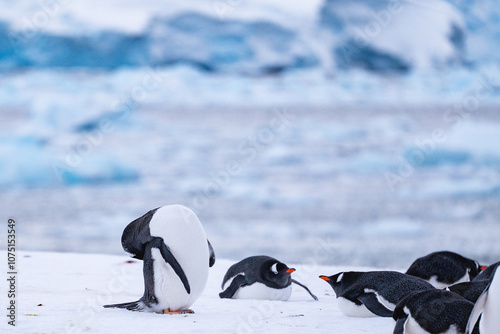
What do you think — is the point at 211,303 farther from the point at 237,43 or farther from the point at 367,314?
the point at 237,43

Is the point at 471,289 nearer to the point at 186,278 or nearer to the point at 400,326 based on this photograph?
the point at 400,326

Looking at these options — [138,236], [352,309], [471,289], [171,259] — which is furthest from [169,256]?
[471,289]

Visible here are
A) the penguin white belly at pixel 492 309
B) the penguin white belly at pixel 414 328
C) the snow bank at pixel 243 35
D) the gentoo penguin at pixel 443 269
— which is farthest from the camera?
the snow bank at pixel 243 35

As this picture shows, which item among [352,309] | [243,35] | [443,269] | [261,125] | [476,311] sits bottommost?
[261,125]

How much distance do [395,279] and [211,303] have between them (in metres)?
0.67

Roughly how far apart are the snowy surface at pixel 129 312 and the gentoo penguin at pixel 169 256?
61 mm

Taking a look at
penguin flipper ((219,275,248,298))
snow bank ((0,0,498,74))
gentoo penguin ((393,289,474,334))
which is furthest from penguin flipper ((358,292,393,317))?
snow bank ((0,0,498,74))

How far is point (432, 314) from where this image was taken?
1623mm

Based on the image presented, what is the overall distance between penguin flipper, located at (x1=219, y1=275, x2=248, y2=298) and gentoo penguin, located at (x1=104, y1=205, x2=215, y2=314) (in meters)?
0.46

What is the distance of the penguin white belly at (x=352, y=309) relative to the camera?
2074 millimetres

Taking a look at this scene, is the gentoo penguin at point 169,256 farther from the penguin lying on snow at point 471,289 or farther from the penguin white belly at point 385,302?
the penguin lying on snow at point 471,289

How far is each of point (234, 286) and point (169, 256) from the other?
24.5 inches

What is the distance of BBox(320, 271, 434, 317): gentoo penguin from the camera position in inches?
79.5

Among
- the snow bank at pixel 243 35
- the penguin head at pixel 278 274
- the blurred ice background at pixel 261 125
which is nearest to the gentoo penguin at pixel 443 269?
the penguin head at pixel 278 274
